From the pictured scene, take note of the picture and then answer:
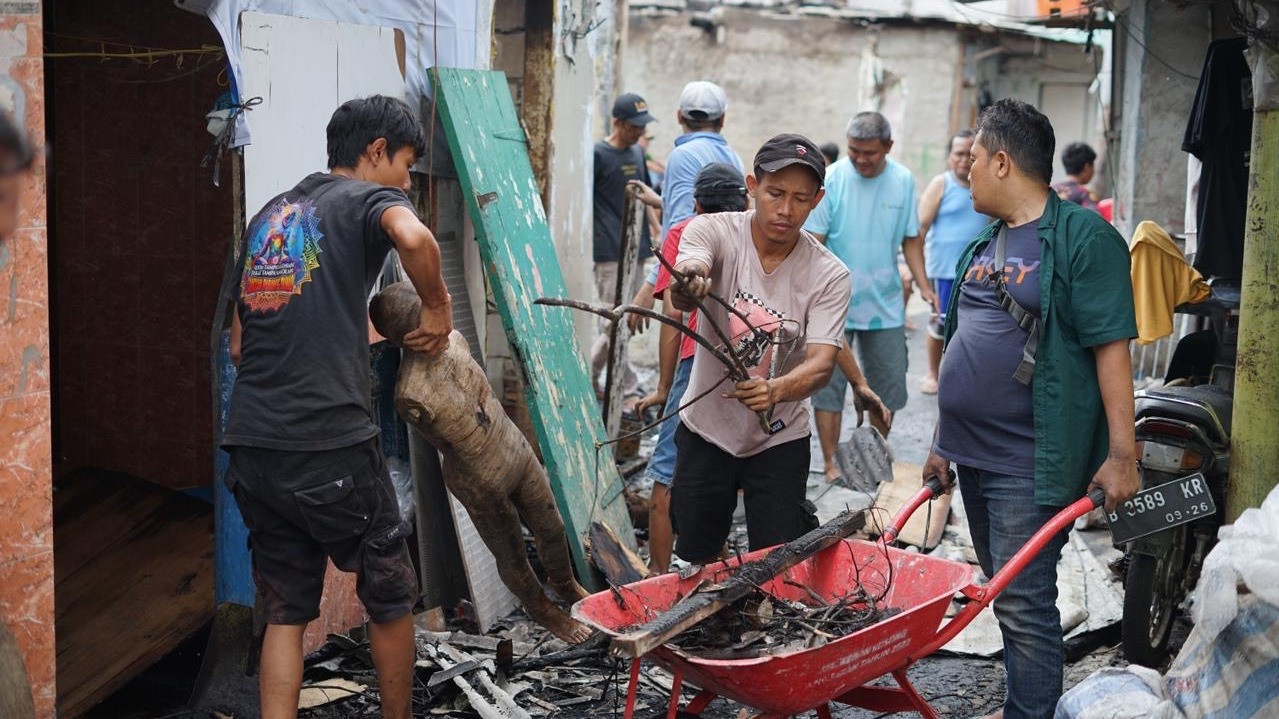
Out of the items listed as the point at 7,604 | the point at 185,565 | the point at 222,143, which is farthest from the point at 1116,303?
the point at 185,565

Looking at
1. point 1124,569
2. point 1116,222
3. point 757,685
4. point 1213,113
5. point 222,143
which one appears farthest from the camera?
point 1116,222

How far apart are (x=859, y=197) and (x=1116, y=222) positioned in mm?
2880

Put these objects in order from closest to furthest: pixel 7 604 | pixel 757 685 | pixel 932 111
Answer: pixel 757 685 < pixel 7 604 < pixel 932 111

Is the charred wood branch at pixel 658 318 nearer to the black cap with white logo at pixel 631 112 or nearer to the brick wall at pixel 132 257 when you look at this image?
the brick wall at pixel 132 257

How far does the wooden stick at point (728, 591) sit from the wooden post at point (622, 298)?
3301mm

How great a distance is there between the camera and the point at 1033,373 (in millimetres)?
3842

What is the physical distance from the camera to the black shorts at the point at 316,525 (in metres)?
3.70

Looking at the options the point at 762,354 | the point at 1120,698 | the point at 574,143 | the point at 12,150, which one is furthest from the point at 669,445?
the point at 12,150

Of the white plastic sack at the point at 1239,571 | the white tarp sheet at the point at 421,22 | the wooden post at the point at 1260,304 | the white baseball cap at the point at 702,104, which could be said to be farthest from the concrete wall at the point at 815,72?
the white plastic sack at the point at 1239,571

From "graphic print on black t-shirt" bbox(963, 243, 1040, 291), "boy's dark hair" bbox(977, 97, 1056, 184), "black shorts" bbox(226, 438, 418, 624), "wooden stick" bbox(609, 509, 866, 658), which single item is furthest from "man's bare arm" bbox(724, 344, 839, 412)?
"black shorts" bbox(226, 438, 418, 624)

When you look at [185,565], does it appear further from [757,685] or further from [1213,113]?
[1213,113]

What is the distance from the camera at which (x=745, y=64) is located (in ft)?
Result: 66.9

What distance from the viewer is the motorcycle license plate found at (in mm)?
4504

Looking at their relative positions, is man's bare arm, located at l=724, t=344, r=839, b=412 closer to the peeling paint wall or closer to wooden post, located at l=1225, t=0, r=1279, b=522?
wooden post, located at l=1225, t=0, r=1279, b=522
